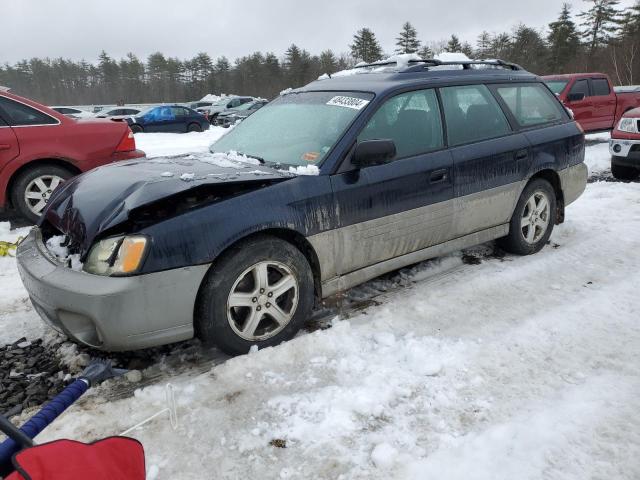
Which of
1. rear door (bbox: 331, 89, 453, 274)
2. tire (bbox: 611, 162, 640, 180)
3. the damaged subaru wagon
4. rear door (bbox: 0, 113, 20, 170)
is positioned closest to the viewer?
the damaged subaru wagon

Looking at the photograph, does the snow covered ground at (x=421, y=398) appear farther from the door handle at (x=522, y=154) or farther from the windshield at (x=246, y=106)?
the windshield at (x=246, y=106)

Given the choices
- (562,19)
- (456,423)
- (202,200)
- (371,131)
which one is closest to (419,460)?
(456,423)

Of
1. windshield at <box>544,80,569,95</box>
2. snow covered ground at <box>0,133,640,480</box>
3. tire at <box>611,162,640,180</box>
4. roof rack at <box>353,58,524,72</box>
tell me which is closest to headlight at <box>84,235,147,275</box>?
snow covered ground at <box>0,133,640,480</box>

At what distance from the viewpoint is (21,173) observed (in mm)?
5730

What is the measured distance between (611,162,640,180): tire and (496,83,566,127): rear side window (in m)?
3.93

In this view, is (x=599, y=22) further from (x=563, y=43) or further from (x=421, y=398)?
(x=421, y=398)

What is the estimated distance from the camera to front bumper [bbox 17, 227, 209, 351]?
98.2 inches

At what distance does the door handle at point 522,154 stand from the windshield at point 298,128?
1.59 metres

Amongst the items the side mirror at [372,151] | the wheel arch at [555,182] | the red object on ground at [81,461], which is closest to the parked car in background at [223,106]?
the wheel arch at [555,182]

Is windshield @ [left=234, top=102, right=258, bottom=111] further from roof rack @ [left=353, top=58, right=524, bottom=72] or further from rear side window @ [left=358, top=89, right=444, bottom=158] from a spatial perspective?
rear side window @ [left=358, top=89, right=444, bottom=158]

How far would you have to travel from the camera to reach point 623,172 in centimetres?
800

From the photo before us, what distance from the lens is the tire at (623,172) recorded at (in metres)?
7.92

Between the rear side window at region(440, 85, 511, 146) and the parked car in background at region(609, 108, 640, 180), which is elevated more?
the rear side window at region(440, 85, 511, 146)

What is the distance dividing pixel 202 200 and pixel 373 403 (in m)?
1.45
